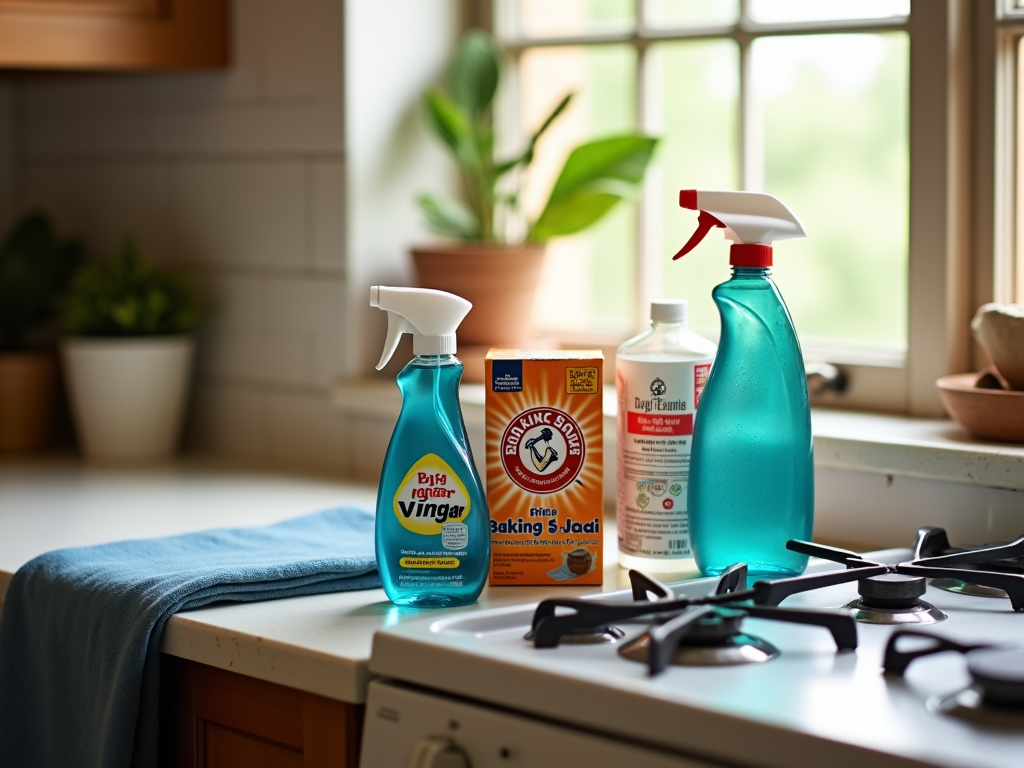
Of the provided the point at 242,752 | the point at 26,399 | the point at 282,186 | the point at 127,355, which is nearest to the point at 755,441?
the point at 242,752

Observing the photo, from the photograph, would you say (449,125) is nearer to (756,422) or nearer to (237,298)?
(237,298)

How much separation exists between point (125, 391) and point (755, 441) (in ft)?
3.55

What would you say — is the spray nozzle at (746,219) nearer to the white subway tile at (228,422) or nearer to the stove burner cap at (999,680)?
the stove burner cap at (999,680)

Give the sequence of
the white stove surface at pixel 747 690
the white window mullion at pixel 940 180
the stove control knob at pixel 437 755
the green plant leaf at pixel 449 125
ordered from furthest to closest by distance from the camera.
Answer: the green plant leaf at pixel 449 125 → the white window mullion at pixel 940 180 → the stove control knob at pixel 437 755 → the white stove surface at pixel 747 690

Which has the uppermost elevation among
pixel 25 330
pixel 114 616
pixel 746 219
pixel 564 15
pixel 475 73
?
pixel 564 15

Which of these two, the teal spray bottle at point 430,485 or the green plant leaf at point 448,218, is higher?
the green plant leaf at point 448,218

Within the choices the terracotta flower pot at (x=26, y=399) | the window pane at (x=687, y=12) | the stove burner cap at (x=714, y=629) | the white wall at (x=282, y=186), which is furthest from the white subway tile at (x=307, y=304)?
the stove burner cap at (x=714, y=629)

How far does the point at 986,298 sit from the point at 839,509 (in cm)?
29

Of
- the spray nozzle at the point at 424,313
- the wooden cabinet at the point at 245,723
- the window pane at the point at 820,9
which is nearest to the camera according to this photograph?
the wooden cabinet at the point at 245,723

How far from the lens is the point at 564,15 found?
191 centimetres

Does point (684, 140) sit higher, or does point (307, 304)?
point (684, 140)

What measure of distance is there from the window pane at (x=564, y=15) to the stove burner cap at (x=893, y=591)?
1071 mm

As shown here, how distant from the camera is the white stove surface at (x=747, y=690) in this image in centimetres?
75

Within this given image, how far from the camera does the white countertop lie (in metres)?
1.02
